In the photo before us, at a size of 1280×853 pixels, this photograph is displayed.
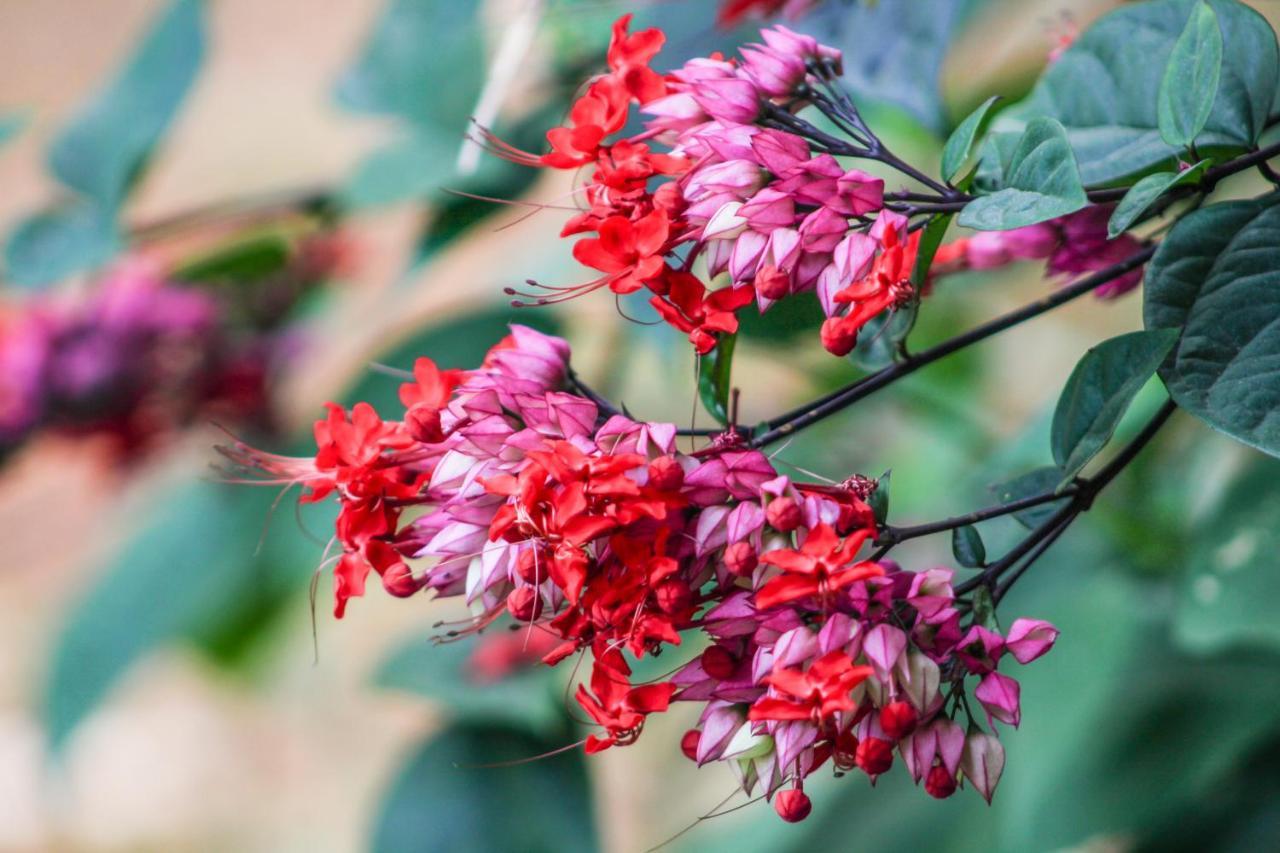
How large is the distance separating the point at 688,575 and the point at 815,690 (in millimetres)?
45

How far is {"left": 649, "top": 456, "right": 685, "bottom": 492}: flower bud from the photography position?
11.3 inches

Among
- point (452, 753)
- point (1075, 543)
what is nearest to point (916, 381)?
point (1075, 543)

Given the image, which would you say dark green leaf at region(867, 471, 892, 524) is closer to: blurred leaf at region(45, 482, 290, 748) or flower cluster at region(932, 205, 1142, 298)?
flower cluster at region(932, 205, 1142, 298)

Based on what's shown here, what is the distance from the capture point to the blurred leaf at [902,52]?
Answer: 47 cm

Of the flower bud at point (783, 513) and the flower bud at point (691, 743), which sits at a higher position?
the flower bud at point (783, 513)

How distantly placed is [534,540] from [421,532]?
0.06 meters

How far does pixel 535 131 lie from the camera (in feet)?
2.40

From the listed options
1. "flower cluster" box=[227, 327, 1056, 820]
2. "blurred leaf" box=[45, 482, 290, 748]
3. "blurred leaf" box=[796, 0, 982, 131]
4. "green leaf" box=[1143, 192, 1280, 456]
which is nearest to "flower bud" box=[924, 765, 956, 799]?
"flower cluster" box=[227, 327, 1056, 820]

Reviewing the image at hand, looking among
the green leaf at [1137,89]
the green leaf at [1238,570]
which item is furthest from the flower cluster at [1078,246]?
the green leaf at [1238,570]

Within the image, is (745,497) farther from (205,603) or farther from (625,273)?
(205,603)

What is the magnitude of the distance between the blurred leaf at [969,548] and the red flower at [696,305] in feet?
0.26

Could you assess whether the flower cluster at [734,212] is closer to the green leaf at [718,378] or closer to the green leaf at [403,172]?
the green leaf at [718,378]

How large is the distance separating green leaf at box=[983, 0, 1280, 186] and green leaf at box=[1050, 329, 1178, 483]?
0.23ft

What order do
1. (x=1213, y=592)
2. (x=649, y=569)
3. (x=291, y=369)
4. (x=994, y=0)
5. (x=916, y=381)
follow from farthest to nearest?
(x=291, y=369) < (x=916, y=381) < (x=994, y=0) < (x=1213, y=592) < (x=649, y=569)
